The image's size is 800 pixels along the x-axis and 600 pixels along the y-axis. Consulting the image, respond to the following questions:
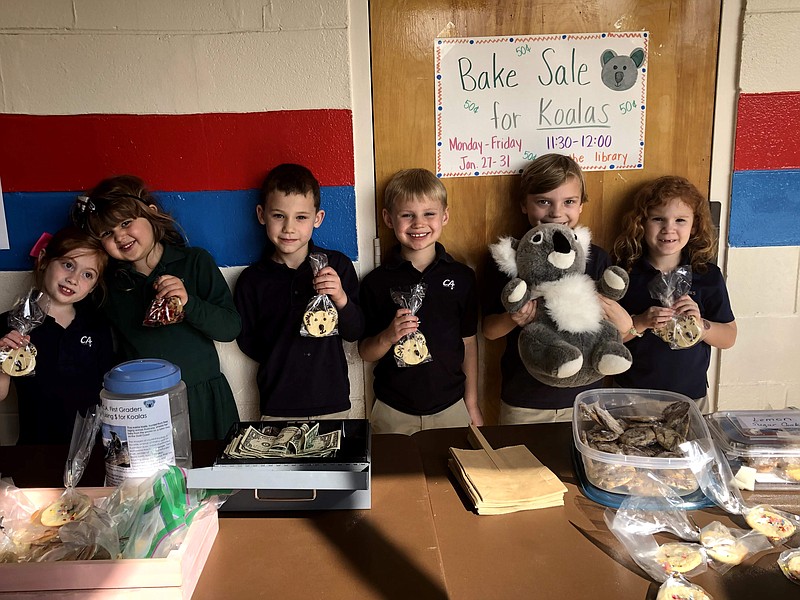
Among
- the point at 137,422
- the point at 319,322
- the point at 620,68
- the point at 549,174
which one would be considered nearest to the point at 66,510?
the point at 137,422

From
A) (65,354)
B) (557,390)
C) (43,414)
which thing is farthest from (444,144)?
(43,414)

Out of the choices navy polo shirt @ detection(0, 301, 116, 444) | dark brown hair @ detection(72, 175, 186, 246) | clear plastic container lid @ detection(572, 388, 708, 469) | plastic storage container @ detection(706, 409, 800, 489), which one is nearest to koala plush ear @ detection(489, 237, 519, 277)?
clear plastic container lid @ detection(572, 388, 708, 469)

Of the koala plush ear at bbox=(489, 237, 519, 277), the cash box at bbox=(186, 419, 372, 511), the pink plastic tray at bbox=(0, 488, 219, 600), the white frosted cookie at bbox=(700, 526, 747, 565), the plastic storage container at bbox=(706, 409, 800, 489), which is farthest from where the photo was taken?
the koala plush ear at bbox=(489, 237, 519, 277)

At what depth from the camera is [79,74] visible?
2197 mm

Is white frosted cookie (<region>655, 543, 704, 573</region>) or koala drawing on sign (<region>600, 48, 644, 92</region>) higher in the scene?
koala drawing on sign (<region>600, 48, 644, 92</region>)

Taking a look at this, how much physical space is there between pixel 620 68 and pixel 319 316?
54.1 inches

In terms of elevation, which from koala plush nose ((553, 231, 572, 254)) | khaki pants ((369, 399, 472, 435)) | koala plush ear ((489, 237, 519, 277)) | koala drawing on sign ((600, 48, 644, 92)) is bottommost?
khaki pants ((369, 399, 472, 435))

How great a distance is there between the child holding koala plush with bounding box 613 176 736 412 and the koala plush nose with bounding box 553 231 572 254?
554 mm

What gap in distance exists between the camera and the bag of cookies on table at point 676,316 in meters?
1.96

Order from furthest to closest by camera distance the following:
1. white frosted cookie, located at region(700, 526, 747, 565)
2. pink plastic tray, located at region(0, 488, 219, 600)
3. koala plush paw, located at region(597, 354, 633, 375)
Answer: koala plush paw, located at region(597, 354, 633, 375) < white frosted cookie, located at region(700, 526, 747, 565) < pink plastic tray, located at region(0, 488, 219, 600)

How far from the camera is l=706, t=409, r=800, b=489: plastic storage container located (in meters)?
1.31

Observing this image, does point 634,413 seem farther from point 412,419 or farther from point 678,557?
point 412,419

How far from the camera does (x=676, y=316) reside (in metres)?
1.97

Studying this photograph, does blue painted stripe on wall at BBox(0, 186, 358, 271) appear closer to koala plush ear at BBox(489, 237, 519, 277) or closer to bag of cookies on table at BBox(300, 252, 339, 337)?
bag of cookies on table at BBox(300, 252, 339, 337)
